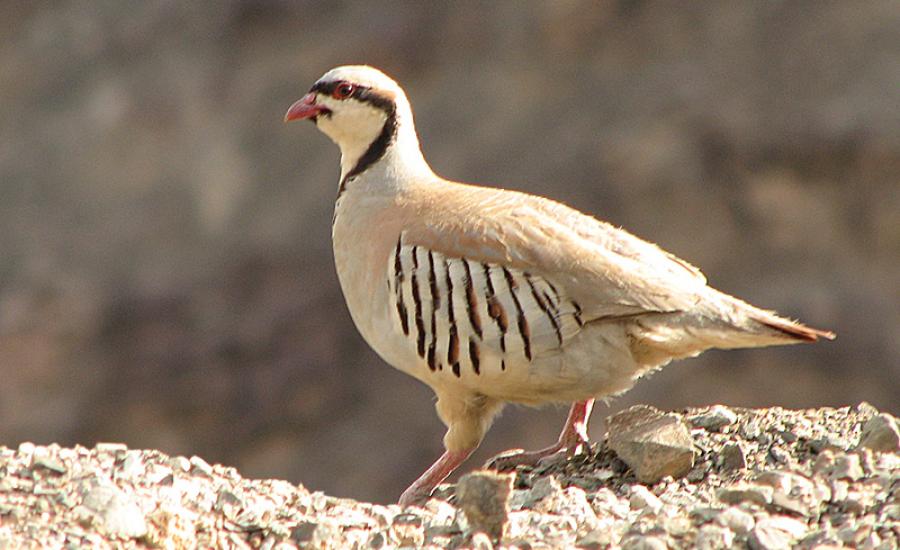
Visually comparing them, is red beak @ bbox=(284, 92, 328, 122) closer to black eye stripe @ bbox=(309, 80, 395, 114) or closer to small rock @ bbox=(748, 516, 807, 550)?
black eye stripe @ bbox=(309, 80, 395, 114)

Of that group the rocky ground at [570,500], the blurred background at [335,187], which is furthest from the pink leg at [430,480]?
the blurred background at [335,187]

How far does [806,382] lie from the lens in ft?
59.8

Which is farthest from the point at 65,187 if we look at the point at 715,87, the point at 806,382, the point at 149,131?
the point at 806,382

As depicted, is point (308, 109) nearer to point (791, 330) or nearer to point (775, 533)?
point (791, 330)

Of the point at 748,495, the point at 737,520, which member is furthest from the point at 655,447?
the point at 737,520

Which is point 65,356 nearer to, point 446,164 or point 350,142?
point 446,164

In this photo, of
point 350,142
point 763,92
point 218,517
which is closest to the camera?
point 218,517

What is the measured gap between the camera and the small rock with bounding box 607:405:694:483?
6469 millimetres

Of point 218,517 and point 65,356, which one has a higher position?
point 65,356

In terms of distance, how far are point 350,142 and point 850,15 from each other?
1337 cm

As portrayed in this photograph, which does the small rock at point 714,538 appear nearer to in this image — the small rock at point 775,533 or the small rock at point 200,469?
→ the small rock at point 775,533

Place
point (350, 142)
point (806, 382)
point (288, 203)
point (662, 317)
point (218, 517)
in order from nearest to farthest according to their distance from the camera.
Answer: point (218, 517), point (662, 317), point (350, 142), point (806, 382), point (288, 203)

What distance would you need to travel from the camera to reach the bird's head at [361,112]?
7.87 m

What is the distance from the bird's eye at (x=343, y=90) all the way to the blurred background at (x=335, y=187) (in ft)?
34.1
